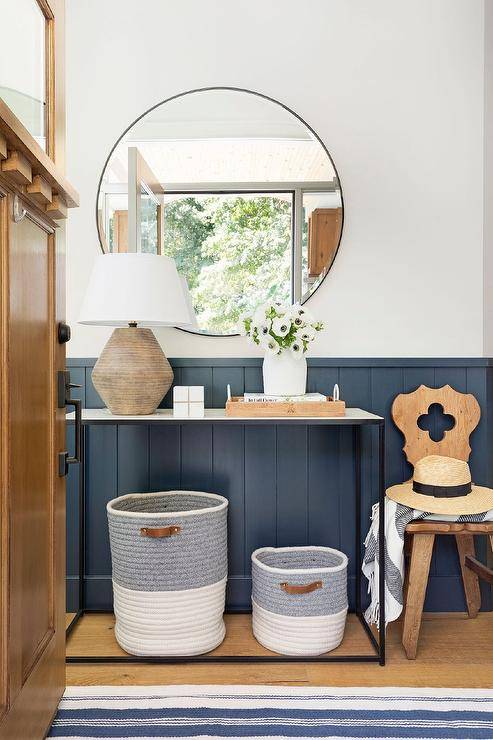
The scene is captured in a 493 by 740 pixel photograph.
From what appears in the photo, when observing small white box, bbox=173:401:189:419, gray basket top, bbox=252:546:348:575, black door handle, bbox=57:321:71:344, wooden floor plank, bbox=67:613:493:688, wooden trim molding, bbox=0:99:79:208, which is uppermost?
wooden trim molding, bbox=0:99:79:208

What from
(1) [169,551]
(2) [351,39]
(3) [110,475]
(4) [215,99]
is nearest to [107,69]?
(4) [215,99]

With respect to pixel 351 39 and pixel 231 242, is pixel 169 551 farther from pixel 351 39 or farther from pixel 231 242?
pixel 351 39

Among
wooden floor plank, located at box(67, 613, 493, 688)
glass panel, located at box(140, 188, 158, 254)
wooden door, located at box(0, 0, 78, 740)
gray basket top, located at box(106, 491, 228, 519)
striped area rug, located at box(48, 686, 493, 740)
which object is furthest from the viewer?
glass panel, located at box(140, 188, 158, 254)

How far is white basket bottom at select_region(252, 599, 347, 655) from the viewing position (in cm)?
188

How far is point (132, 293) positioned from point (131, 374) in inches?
11.0

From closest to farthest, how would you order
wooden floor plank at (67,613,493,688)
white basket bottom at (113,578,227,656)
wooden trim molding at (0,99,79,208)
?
1. wooden trim molding at (0,99,79,208)
2. wooden floor plank at (67,613,493,688)
3. white basket bottom at (113,578,227,656)

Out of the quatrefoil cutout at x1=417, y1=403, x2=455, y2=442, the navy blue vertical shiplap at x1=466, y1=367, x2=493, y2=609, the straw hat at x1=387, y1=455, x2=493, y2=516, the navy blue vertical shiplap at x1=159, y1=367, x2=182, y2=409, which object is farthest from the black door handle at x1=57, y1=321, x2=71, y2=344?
the navy blue vertical shiplap at x1=466, y1=367, x2=493, y2=609

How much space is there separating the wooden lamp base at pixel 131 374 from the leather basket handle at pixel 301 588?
29.3 inches

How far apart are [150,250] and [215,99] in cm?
65

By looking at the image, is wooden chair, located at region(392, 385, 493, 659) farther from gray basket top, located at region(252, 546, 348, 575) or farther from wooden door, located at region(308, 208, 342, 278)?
wooden door, located at region(308, 208, 342, 278)

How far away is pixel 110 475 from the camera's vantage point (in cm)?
229

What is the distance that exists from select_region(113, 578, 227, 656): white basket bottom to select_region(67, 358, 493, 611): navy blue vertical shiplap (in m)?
0.39

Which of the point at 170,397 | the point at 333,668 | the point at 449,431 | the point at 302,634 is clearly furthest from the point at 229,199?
the point at 333,668

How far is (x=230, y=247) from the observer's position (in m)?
2.28
